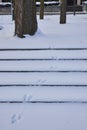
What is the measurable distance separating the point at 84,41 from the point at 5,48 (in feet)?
7.32

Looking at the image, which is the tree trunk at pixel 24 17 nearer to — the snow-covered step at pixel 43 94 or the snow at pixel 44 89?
the snow at pixel 44 89

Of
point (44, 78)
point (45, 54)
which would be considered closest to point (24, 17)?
point (45, 54)

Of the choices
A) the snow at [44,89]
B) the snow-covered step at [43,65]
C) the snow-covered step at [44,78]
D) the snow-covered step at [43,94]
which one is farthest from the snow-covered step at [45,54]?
the snow-covered step at [43,94]

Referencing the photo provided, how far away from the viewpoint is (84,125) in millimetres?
5547

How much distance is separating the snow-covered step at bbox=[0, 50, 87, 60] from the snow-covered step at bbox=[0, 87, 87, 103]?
1.23m

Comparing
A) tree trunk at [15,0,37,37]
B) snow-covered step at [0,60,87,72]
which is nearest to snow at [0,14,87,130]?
snow-covered step at [0,60,87,72]

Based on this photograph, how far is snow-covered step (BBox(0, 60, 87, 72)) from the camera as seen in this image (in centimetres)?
A: 743

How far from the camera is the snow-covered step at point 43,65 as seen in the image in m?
7.43

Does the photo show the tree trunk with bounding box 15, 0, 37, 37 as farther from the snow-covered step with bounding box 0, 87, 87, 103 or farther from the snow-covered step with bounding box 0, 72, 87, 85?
the snow-covered step with bounding box 0, 87, 87, 103

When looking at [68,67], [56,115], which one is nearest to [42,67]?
[68,67]

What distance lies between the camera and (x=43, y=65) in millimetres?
7543

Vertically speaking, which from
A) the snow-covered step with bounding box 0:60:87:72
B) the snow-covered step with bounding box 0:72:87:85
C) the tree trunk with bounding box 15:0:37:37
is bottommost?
the snow-covered step with bounding box 0:72:87:85

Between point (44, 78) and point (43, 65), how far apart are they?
53cm

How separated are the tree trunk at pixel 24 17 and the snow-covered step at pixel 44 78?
258 cm
